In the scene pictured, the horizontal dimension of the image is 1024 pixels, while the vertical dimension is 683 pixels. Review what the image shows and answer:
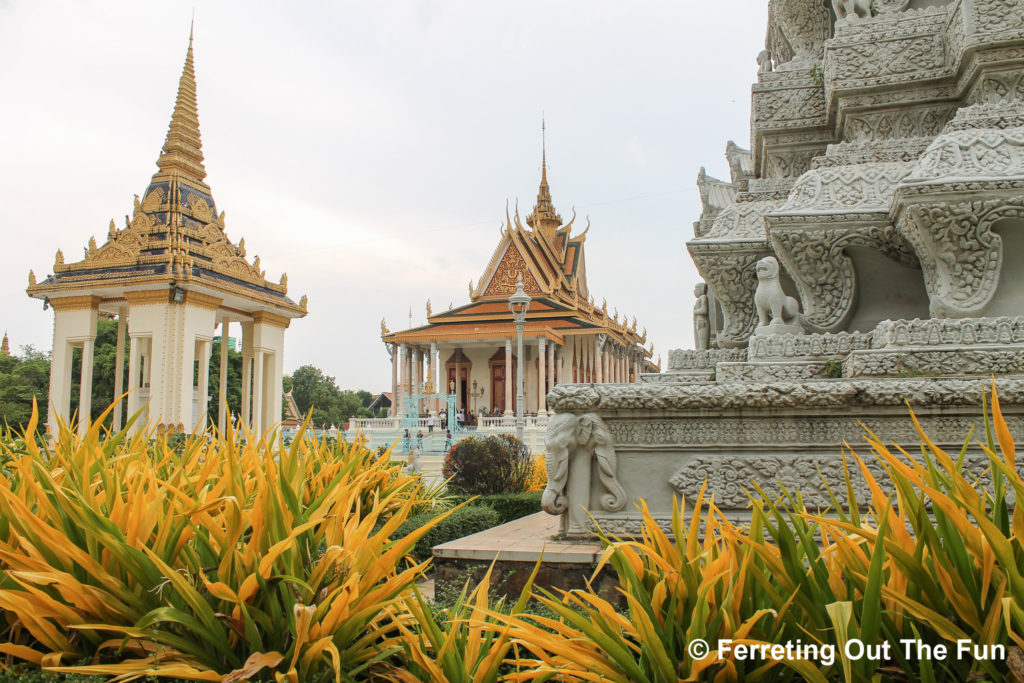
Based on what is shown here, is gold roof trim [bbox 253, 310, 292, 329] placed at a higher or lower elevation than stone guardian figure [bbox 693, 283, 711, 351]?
higher

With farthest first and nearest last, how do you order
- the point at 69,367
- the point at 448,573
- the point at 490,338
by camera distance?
1. the point at 490,338
2. the point at 69,367
3. the point at 448,573

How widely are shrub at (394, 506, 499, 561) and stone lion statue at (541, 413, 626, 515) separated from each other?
9.02ft

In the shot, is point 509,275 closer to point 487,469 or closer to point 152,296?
point 152,296

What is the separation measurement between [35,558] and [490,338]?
30165 millimetres

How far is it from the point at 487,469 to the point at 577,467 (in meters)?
6.10

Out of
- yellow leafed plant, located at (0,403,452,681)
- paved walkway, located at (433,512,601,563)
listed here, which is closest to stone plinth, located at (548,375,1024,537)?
paved walkway, located at (433,512,601,563)

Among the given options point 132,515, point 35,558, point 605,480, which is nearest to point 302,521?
point 132,515

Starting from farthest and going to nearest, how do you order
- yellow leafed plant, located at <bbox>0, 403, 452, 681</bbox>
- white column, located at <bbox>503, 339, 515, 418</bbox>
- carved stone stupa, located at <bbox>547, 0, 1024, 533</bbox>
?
white column, located at <bbox>503, 339, 515, 418</bbox>
carved stone stupa, located at <bbox>547, 0, 1024, 533</bbox>
yellow leafed plant, located at <bbox>0, 403, 452, 681</bbox>

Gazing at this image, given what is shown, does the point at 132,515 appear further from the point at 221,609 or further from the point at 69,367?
the point at 69,367

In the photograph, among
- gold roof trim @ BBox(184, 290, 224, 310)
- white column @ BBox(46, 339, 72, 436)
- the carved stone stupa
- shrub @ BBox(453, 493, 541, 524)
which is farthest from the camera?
white column @ BBox(46, 339, 72, 436)

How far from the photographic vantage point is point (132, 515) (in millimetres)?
2258

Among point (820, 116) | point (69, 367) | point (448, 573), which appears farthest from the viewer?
point (69, 367)

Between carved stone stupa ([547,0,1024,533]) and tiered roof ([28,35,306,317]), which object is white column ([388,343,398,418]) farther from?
carved stone stupa ([547,0,1024,533])

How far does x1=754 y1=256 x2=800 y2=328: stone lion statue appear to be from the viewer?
4.96 meters
